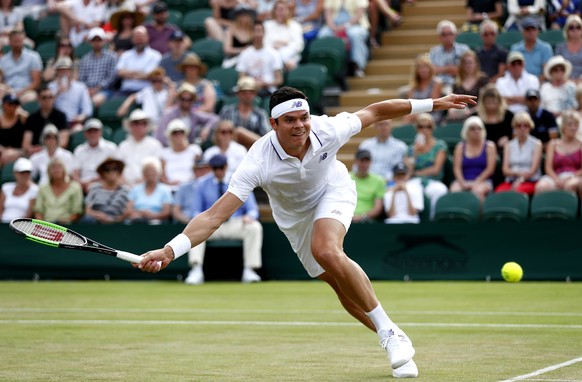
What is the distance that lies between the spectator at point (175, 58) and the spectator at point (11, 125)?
274 cm

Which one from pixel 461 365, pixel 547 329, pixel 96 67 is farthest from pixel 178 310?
pixel 96 67

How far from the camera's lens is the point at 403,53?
66.4 feet

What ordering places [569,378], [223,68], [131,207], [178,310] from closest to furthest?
1. [569,378]
2. [178,310]
3. [131,207]
4. [223,68]

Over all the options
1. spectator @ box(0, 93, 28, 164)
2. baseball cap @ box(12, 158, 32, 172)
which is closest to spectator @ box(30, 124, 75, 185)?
baseball cap @ box(12, 158, 32, 172)

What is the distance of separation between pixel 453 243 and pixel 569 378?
8307 mm

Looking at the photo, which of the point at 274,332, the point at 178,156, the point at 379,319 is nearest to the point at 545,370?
the point at 379,319

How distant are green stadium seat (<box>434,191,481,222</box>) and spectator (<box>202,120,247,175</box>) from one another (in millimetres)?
3328

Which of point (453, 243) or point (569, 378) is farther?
point (453, 243)

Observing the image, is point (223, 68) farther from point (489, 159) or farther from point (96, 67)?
point (489, 159)

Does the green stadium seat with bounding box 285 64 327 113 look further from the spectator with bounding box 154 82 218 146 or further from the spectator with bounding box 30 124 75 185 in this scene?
the spectator with bounding box 30 124 75 185

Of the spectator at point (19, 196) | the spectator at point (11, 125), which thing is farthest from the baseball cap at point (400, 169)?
the spectator at point (11, 125)

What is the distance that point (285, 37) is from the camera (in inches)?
763

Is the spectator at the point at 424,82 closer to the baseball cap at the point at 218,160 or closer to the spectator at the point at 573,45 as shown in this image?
the spectator at the point at 573,45

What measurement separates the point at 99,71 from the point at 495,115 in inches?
324
